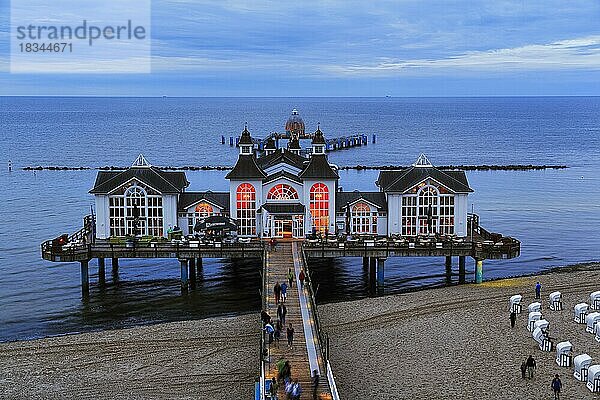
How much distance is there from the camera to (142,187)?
45688 millimetres

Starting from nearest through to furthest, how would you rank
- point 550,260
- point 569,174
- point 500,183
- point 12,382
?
1. point 12,382
2. point 550,260
3. point 500,183
4. point 569,174

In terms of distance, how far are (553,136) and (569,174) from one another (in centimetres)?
7732

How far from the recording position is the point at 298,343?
2873 cm

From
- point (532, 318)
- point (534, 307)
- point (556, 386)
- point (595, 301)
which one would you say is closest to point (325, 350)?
point (556, 386)

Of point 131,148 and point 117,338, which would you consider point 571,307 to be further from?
point 131,148

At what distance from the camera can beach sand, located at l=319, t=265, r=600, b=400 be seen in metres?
27.8

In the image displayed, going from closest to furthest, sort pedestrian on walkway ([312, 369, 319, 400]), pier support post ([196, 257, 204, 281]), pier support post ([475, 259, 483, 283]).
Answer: pedestrian on walkway ([312, 369, 319, 400]) → pier support post ([475, 259, 483, 283]) → pier support post ([196, 257, 204, 281])

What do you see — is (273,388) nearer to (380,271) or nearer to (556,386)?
(556,386)

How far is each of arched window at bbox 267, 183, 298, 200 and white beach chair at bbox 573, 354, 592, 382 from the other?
21306 mm

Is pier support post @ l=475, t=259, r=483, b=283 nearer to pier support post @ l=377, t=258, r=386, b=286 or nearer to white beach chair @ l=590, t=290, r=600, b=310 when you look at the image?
pier support post @ l=377, t=258, r=386, b=286

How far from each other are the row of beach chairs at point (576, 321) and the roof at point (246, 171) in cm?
1588

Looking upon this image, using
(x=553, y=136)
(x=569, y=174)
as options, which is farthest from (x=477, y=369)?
(x=553, y=136)

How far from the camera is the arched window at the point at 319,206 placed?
45906mm

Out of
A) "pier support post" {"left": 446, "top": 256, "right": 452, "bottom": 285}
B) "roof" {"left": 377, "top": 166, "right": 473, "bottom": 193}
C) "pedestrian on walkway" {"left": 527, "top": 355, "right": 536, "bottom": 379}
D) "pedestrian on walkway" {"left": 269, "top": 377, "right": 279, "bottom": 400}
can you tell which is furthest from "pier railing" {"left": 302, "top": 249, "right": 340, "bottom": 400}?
A: "pier support post" {"left": 446, "top": 256, "right": 452, "bottom": 285}
